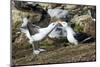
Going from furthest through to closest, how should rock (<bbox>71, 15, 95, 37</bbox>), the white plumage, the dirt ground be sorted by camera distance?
rock (<bbox>71, 15, 95, 37</bbox>)
the white plumage
the dirt ground

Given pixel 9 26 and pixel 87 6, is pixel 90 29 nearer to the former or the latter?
pixel 87 6

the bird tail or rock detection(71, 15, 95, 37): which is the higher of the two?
rock detection(71, 15, 95, 37)

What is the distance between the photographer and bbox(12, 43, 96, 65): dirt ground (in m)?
2.24

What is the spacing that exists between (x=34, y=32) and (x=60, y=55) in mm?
Answer: 420

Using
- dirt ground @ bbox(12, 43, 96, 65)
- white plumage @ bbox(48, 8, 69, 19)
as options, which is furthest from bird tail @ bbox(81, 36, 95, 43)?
white plumage @ bbox(48, 8, 69, 19)

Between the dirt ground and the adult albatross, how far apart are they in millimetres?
80

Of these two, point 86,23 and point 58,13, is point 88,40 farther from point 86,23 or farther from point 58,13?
point 58,13

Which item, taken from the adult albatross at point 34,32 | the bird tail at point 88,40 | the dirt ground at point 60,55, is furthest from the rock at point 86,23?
the adult albatross at point 34,32

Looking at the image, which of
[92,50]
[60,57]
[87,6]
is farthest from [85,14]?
[60,57]

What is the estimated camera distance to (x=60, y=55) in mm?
2385

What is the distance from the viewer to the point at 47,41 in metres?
2.34

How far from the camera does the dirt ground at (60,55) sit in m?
2.24

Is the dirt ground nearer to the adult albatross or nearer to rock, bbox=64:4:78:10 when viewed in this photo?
the adult albatross

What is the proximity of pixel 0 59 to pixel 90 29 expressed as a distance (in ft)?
3.81
